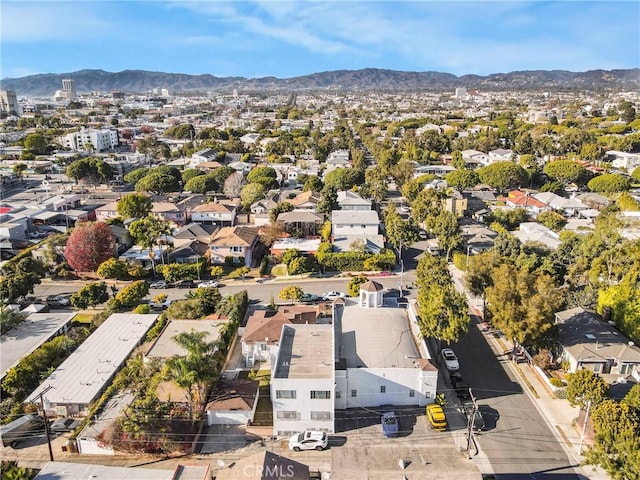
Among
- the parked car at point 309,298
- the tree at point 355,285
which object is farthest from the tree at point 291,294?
the tree at point 355,285

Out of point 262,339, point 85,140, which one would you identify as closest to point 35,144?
point 85,140

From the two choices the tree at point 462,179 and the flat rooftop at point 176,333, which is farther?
the tree at point 462,179

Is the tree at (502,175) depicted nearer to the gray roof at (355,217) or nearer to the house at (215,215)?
the gray roof at (355,217)

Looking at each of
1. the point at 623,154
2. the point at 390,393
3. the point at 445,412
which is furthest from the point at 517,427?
the point at 623,154

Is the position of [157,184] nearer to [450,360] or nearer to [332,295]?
[332,295]

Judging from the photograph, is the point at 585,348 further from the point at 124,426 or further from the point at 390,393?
the point at 124,426

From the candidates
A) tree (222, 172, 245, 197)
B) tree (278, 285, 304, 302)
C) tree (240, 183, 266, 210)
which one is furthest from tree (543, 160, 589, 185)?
tree (278, 285, 304, 302)
